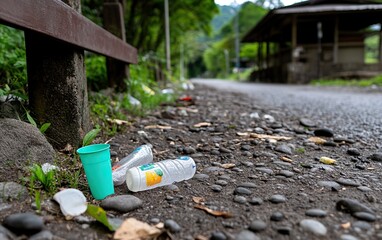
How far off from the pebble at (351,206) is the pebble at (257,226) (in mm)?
343

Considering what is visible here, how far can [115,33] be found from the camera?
3.72m

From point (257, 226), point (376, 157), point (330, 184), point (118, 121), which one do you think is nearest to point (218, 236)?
point (257, 226)

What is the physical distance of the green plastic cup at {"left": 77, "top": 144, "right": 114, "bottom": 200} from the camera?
1331mm

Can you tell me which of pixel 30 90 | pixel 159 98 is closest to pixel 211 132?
pixel 30 90

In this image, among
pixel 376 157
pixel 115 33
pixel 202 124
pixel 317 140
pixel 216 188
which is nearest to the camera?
pixel 216 188

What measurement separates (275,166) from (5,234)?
1.35 metres

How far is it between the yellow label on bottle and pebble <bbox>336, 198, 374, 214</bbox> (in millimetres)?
792

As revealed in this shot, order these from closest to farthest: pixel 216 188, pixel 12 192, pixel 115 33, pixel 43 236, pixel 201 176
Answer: pixel 43 236
pixel 12 192
pixel 216 188
pixel 201 176
pixel 115 33

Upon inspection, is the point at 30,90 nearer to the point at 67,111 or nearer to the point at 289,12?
the point at 67,111

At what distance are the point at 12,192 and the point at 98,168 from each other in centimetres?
35

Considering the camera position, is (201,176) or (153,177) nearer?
(153,177)

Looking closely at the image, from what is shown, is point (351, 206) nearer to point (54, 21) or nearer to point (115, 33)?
point (54, 21)

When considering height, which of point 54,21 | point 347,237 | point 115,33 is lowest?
point 347,237

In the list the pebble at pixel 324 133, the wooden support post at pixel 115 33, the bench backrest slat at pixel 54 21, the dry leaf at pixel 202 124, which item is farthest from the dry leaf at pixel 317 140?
the wooden support post at pixel 115 33
